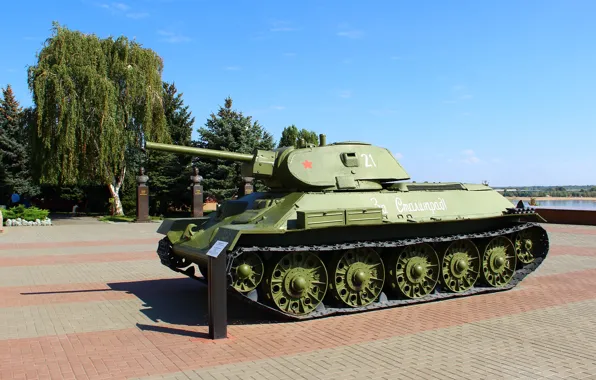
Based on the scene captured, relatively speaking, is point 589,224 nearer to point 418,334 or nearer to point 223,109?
point 418,334

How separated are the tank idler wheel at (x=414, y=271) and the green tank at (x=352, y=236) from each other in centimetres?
2

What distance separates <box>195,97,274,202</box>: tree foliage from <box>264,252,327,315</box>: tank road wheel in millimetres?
26838

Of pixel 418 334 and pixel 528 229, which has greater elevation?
pixel 528 229

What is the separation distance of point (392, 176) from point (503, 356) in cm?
464

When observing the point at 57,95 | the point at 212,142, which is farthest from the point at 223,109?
the point at 57,95

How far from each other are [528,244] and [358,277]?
181 inches

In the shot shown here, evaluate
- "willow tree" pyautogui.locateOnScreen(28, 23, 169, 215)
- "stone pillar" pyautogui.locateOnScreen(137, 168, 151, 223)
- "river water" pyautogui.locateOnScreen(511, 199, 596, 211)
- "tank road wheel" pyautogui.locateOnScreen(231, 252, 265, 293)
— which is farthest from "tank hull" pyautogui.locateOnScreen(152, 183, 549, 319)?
"willow tree" pyautogui.locateOnScreen(28, 23, 169, 215)

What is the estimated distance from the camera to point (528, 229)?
11359mm


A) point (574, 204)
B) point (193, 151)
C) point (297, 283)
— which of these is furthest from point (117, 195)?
point (297, 283)

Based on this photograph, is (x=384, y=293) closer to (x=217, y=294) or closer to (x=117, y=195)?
(x=217, y=294)

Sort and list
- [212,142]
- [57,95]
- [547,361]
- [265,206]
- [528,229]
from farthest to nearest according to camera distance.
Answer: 1. [212,142]
2. [57,95]
3. [528,229]
4. [265,206]
5. [547,361]

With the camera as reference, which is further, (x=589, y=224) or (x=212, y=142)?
(x=212, y=142)

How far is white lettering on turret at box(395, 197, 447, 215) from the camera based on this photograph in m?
9.75

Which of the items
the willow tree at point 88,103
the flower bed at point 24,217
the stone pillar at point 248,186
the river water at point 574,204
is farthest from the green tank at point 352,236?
the willow tree at point 88,103
